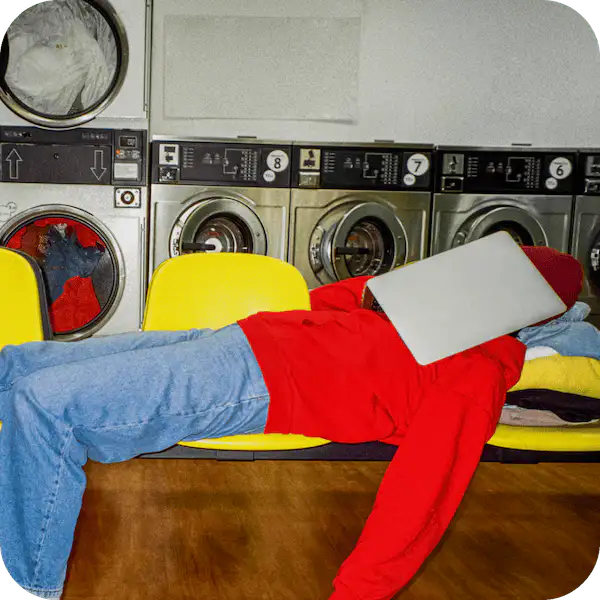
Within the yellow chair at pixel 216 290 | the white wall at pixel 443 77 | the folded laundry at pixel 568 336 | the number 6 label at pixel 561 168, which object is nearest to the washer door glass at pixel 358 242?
the white wall at pixel 443 77

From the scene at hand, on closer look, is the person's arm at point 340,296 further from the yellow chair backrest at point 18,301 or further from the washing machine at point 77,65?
the washing machine at point 77,65

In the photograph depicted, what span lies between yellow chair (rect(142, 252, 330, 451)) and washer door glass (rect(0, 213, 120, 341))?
196cm

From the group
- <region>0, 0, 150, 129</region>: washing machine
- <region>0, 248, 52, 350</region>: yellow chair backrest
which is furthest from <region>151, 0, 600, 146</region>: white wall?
<region>0, 248, 52, 350</region>: yellow chair backrest

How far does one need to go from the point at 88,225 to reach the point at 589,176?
2.90 meters

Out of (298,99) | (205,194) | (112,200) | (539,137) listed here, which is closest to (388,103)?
(298,99)

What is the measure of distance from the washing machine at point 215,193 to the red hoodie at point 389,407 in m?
2.31

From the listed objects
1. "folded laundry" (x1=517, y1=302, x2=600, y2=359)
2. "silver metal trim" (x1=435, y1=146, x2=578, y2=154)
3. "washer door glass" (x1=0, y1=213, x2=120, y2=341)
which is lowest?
"washer door glass" (x1=0, y1=213, x2=120, y2=341)

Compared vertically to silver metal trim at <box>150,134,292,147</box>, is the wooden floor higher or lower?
lower

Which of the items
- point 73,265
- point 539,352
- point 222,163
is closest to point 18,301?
point 539,352

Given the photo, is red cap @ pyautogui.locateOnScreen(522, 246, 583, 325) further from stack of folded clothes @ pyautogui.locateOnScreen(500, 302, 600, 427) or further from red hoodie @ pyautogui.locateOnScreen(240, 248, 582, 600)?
red hoodie @ pyautogui.locateOnScreen(240, 248, 582, 600)

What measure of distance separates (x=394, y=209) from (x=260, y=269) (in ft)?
6.73

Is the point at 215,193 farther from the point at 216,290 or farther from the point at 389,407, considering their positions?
the point at 389,407

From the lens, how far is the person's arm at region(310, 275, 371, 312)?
162 centimetres

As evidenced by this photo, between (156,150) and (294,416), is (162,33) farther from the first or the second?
(294,416)
